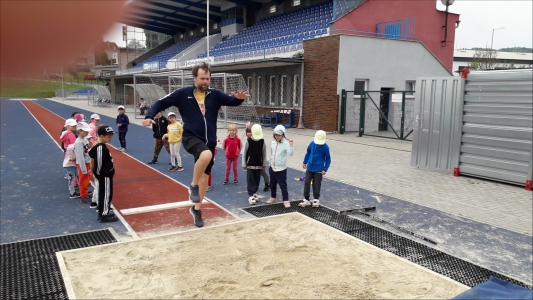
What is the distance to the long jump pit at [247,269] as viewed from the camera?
12.7 ft

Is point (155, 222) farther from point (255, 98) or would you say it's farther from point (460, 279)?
point (255, 98)

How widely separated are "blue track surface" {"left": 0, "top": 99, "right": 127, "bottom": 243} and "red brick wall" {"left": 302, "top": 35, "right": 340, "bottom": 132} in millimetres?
11771

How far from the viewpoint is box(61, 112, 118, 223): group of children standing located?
239 inches

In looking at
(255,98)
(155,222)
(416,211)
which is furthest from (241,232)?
(255,98)

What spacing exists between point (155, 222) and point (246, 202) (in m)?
1.81

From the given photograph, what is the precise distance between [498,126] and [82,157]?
28.4ft

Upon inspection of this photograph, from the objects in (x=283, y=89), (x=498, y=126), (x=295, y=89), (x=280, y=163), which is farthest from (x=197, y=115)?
(x=283, y=89)

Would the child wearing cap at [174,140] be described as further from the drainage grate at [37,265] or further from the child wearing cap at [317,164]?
the drainage grate at [37,265]

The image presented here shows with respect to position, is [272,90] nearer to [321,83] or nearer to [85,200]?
[321,83]

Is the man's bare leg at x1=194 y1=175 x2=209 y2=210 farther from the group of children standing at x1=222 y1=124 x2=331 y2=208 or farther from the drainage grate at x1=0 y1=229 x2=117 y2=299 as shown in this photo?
the group of children standing at x1=222 y1=124 x2=331 y2=208

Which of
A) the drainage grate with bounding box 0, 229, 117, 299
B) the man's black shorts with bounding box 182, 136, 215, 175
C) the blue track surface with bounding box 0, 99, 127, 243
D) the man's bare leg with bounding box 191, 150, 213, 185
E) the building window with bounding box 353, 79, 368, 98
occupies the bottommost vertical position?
the blue track surface with bounding box 0, 99, 127, 243

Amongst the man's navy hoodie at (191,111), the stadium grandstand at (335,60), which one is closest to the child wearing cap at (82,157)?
the man's navy hoodie at (191,111)

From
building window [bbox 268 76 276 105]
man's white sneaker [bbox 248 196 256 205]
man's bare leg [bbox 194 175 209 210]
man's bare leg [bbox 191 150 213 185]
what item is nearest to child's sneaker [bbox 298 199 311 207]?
man's white sneaker [bbox 248 196 256 205]

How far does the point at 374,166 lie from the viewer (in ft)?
36.7
